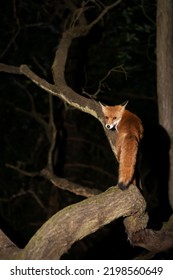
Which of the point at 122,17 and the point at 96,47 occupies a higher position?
the point at 122,17

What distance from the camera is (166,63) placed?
20.9 ft

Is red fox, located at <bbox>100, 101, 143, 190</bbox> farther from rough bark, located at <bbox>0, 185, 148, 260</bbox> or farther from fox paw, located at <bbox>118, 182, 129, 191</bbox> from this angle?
rough bark, located at <bbox>0, 185, 148, 260</bbox>

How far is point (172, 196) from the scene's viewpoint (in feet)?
20.6

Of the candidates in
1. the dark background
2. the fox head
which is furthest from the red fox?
the dark background

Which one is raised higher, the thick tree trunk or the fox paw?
the thick tree trunk

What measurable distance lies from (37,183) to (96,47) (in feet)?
14.1

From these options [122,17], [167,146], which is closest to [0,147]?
[122,17]

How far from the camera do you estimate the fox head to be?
5184 millimetres

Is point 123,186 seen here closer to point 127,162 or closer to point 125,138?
point 127,162

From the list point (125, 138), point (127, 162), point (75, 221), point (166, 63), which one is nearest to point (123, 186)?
point (127, 162)

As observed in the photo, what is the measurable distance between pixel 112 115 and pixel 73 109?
2.99 m

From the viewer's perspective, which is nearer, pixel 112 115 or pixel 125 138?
pixel 125 138
